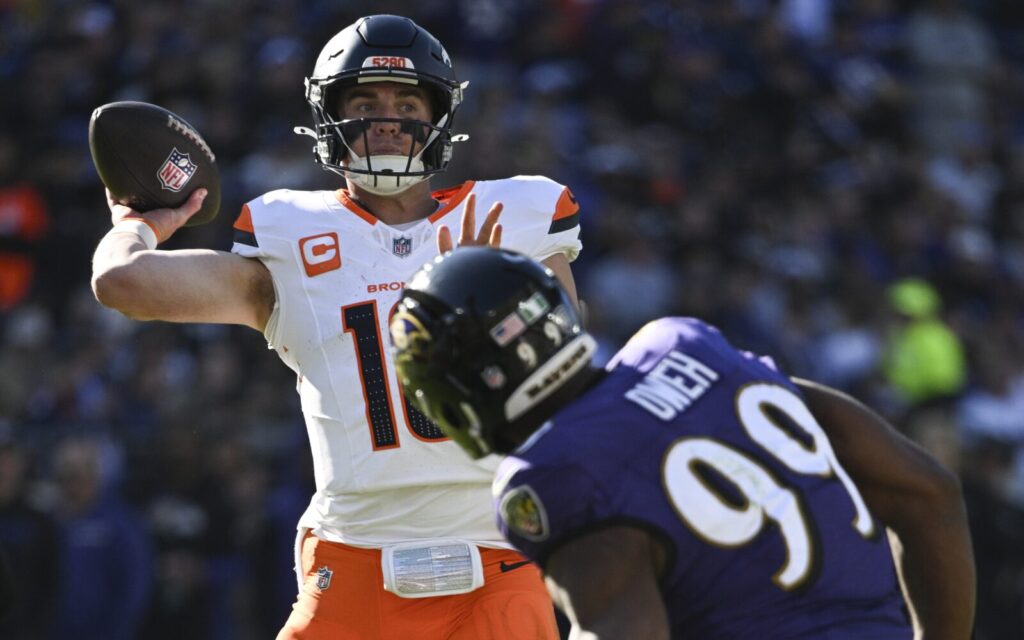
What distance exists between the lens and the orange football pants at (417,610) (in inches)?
139

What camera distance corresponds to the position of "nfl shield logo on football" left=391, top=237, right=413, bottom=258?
372 cm

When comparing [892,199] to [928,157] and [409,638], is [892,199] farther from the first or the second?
[409,638]

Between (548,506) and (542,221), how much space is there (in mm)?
1451

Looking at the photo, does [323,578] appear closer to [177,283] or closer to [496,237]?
[177,283]

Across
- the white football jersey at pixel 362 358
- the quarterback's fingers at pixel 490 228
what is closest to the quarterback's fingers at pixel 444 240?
the quarterback's fingers at pixel 490 228

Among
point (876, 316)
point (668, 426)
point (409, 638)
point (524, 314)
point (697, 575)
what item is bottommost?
point (876, 316)

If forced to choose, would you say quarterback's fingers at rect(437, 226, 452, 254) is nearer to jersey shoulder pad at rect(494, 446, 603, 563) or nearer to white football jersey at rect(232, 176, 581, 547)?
white football jersey at rect(232, 176, 581, 547)

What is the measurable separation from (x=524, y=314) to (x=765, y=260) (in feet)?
24.5

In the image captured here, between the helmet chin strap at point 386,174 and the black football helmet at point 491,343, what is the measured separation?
112cm

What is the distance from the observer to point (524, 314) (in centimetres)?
262

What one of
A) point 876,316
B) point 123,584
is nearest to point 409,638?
point 123,584

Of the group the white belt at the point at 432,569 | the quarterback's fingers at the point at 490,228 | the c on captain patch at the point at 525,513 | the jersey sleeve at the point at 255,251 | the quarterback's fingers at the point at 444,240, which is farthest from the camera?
the jersey sleeve at the point at 255,251

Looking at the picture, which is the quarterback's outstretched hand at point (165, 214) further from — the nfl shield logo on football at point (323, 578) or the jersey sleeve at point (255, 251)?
the nfl shield logo on football at point (323, 578)

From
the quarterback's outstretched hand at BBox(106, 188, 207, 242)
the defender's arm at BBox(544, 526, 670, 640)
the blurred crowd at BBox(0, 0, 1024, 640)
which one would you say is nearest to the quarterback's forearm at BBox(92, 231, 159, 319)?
the quarterback's outstretched hand at BBox(106, 188, 207, 242)
